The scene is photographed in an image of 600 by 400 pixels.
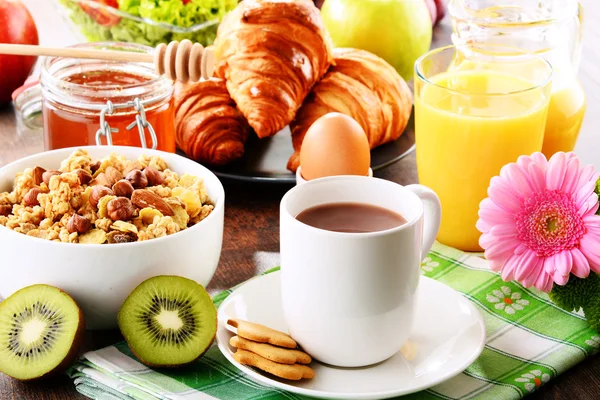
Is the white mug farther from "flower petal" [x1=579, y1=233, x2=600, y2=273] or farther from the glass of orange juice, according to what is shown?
the glass of orange juice

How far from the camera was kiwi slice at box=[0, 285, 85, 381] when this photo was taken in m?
0.82

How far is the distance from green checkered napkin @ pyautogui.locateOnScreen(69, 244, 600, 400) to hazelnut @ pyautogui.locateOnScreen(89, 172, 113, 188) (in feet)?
0.60

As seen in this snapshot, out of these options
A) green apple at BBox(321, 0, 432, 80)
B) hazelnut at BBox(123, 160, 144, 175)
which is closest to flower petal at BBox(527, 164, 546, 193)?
hazelnut at BBox(123, 160, 144, 175)

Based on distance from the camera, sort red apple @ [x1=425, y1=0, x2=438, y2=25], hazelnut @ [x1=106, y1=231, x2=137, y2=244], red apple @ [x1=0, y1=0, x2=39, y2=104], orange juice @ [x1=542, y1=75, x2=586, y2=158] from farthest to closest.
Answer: red apple @ [x1=425, y1=0, x2=438, y2=25] < red apple @ [x1=0, y1=0, x2=39, y2=104] < orange juice @ [x1=542, y1=75, x2=586, y2=158] < hazelnut @ [x1=106, y1=231, x2=137, y2=244]

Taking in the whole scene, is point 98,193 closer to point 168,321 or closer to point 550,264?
point 168,321

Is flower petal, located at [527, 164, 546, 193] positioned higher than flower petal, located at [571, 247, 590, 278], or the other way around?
flower petal, located at [527, 164, 546, 193]

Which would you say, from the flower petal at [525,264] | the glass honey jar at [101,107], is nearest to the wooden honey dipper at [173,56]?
the glass honey jar at [101,107]

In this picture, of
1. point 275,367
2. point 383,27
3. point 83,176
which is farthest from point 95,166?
point 383,27

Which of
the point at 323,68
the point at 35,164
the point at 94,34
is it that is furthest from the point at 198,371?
the point at 94,34

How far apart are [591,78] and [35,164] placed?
1235 mm

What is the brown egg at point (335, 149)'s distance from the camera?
3.59 feet

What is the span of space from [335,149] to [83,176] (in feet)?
1.07

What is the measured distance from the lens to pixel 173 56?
3.73 feet

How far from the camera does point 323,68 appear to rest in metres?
1.41
